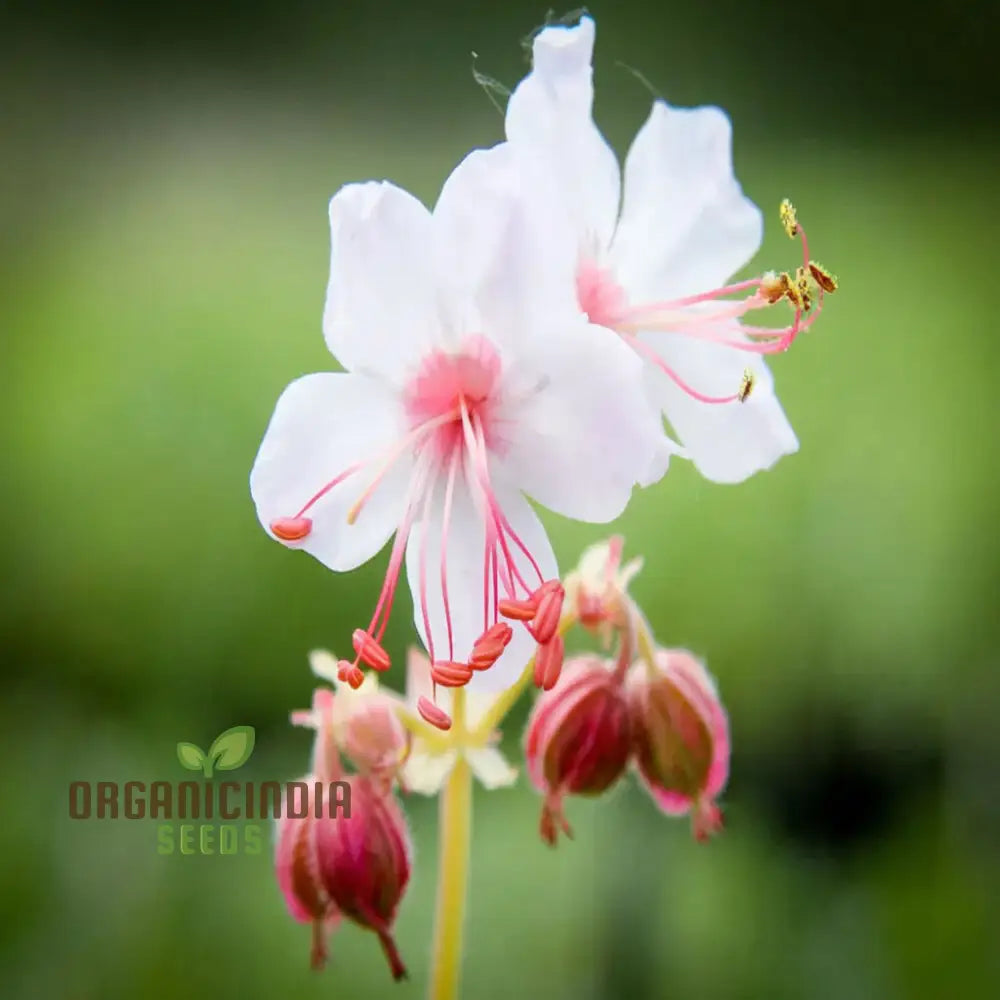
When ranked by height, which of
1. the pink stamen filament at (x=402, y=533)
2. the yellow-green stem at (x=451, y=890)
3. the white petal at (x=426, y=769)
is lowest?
the yellow-green stem at (x=451, y=890)

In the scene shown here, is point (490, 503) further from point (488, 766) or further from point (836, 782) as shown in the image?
point (836, 782)

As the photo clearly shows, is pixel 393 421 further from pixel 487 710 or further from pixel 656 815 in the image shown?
pixel 656 815

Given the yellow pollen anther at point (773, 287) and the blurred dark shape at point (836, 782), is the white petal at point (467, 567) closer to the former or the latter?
the yellow pollen anther at point (773, 287)

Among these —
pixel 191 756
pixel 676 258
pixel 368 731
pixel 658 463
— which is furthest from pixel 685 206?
pixel 191 756

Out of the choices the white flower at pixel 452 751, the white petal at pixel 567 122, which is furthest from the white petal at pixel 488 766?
the white petal at pixel 567 122

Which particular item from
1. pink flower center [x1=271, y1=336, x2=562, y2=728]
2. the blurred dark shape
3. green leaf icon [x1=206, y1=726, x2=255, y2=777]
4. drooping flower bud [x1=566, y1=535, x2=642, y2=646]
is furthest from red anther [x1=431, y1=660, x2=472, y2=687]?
the blurred dark shape

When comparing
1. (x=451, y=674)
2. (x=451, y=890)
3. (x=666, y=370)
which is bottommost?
(x=451, y=890)

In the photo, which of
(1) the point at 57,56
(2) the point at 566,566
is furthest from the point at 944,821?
(1) the point at 57,56
